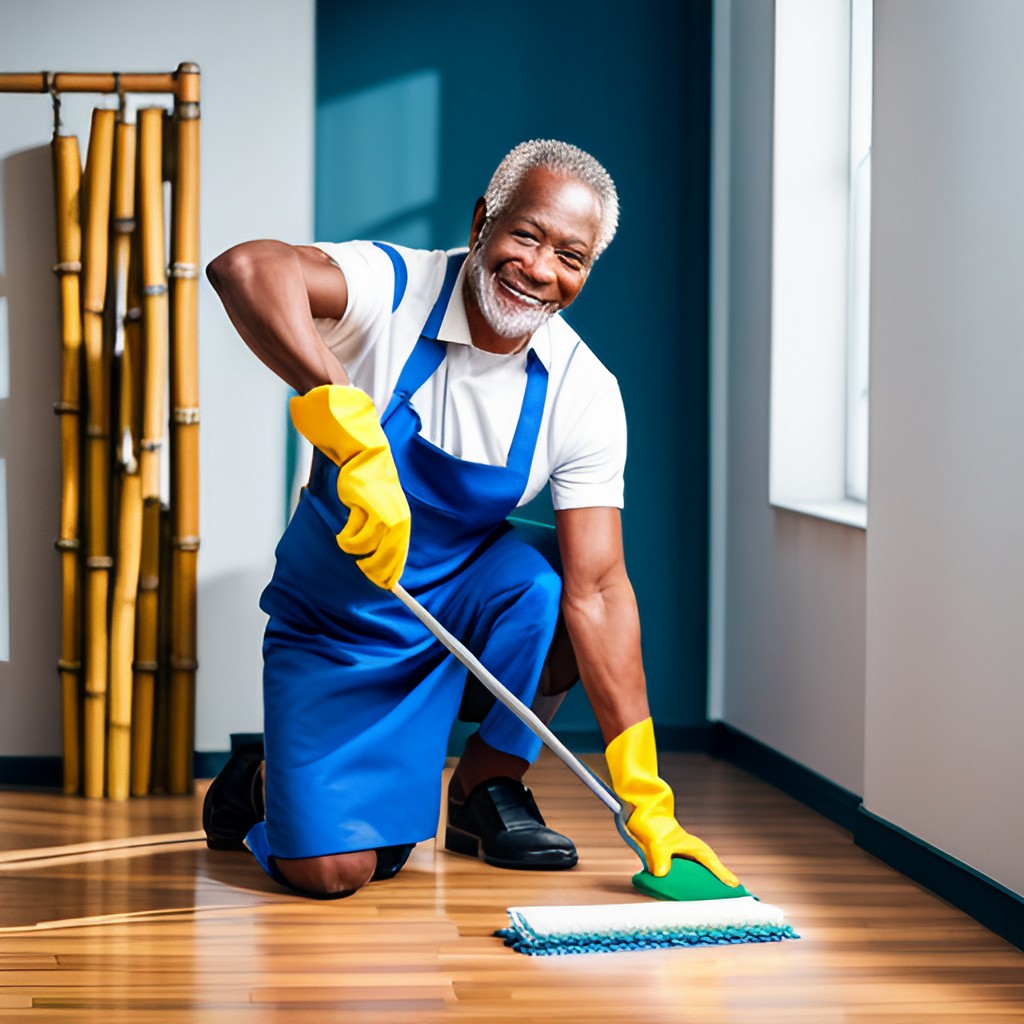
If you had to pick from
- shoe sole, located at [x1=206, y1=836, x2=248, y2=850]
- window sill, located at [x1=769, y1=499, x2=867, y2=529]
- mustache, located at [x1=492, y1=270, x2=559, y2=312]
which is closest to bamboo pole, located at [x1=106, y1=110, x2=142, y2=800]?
shoe sole, located at [x1=206, y1=836, x2=248, y2=850]

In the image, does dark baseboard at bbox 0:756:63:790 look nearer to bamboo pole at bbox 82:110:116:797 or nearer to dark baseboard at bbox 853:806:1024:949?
bamboo pole at bbox 82:110:116:797

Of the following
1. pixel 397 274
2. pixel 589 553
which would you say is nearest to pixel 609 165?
pixel 397 274

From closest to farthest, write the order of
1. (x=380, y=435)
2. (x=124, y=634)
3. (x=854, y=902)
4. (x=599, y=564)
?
1. (x=380, y=435)
2. (x=854, y=902)
3. (x=599, y=564)
4. (x=124, y=634)

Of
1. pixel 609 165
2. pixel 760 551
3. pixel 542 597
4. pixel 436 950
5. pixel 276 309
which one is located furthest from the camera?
pixel 609 165

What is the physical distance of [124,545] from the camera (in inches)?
110

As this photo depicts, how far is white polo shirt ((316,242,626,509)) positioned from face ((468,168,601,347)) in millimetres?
99

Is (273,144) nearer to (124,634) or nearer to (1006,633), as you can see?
(124,634)

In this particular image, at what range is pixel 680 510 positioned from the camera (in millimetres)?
3391

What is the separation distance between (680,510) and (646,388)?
294mm

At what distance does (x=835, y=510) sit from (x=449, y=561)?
0.95m

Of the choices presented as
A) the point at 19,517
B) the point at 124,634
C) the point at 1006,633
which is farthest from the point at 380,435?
the point at 19,517

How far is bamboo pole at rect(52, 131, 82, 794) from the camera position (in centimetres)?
279

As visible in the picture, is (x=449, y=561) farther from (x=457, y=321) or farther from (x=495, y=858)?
(x=495, y=858)

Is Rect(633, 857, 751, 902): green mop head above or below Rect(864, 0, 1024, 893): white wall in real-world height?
below
